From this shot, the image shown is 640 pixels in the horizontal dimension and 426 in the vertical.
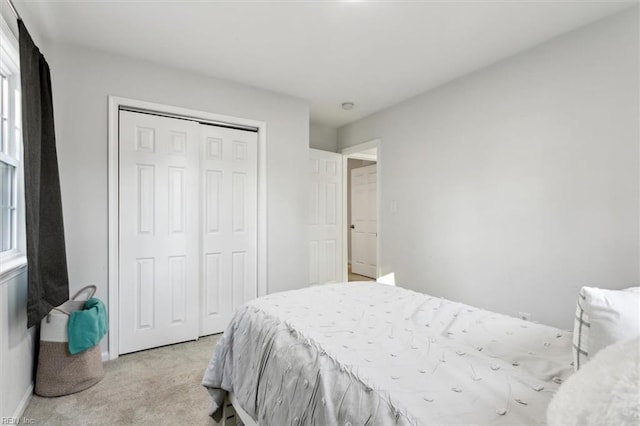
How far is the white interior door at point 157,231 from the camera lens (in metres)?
2.61

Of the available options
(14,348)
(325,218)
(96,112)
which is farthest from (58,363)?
(325,218)

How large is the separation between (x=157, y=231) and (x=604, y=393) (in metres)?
2.91

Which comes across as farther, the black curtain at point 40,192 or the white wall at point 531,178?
the white wall at point 531,178

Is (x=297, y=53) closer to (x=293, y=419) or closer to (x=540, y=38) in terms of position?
(x=540, y=38)

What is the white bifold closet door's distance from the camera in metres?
2.62

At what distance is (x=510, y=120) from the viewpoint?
104 inches

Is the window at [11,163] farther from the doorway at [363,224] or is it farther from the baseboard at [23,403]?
the doorway at [363,224]

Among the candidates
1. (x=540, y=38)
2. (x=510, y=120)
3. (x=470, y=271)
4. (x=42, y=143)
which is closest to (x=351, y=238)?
(x=470, y=271)

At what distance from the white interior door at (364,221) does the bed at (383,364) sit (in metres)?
4.16

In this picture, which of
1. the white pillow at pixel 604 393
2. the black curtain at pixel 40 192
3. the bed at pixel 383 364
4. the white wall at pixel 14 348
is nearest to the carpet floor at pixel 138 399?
the white wall at pixel 14 348

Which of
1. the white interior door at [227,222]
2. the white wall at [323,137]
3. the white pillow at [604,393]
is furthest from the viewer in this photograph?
the white wall at [323,137]

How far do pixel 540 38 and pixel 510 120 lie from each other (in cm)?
61

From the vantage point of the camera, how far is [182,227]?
9.32 feet

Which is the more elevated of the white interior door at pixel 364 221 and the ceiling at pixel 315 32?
the ceiling at pixel 315 32
